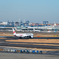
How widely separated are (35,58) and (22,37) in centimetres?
3230

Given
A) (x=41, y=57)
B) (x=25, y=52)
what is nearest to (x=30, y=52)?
(x=25, y=52)

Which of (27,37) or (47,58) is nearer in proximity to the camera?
(47,58)

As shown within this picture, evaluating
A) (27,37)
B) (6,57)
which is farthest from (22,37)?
(6,57)

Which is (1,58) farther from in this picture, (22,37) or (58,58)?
(22,37)

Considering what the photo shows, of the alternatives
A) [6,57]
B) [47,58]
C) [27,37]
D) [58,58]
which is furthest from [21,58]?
[27,37]

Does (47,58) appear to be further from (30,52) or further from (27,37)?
(27,37)

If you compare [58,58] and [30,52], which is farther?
[30,52]

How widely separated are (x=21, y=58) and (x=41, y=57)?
2.82m

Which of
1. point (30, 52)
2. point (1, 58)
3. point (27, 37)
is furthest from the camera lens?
point (27, 37)

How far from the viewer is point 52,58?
18953 millimetres

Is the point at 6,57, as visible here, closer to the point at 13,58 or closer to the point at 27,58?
the point at 13,58

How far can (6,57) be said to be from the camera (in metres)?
19.4

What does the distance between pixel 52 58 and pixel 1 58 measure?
685 cm

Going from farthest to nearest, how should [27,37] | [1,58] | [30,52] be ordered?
[27,37] < [30,52] < [1,58]
